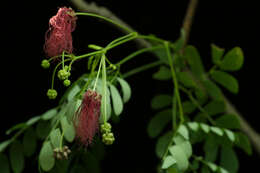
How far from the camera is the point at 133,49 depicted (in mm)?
1687

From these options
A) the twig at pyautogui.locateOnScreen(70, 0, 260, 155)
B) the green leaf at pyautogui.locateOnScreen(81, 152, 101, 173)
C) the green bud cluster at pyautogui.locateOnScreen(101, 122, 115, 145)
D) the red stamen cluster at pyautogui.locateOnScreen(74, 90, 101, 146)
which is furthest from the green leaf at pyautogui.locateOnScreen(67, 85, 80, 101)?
the twig at pyautogui.locateOnScreen(70, 0, 260, 155)

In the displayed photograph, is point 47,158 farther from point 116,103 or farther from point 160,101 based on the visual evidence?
point 160,101

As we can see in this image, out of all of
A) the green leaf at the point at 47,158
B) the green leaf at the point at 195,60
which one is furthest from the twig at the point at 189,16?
the green leaf at the point at 47,158

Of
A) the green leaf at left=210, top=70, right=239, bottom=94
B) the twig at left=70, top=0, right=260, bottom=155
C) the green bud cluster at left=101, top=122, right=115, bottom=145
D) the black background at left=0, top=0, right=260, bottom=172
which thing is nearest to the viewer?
the green bud cluster at left=101, top=122, right=115, bottom=145

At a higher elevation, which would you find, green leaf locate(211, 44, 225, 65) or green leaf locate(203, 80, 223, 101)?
green leaf locate(211, 44, 225, 65)

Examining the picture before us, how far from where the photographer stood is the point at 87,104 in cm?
86

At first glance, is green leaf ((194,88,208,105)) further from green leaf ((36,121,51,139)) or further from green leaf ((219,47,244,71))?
green leaf ((36,121,51,139))

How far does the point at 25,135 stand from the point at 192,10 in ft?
2.66

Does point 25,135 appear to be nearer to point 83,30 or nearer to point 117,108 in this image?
point 117,108

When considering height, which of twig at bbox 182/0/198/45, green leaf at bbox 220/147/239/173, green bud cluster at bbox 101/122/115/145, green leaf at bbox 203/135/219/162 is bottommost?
green leaf at bbox 220/147/239/173

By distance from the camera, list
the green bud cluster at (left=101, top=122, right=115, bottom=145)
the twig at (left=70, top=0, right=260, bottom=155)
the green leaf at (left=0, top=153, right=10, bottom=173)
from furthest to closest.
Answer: the twig at (left=70, top=0, right=260, bottom=155)
the green leaf at (left=0, top=153, right=10, bottom=173)
the green bud cluster at (left=101, top=122, right=115, bottom=145)

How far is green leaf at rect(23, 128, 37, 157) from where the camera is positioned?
3.96ft

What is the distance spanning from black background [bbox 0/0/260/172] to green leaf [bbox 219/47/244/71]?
18.4 inches

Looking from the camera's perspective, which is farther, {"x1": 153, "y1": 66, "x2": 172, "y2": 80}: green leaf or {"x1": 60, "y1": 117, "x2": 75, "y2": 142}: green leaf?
{"x1": 153, "y1": 66, "x2": 172, "y2": 80}: green leaf
